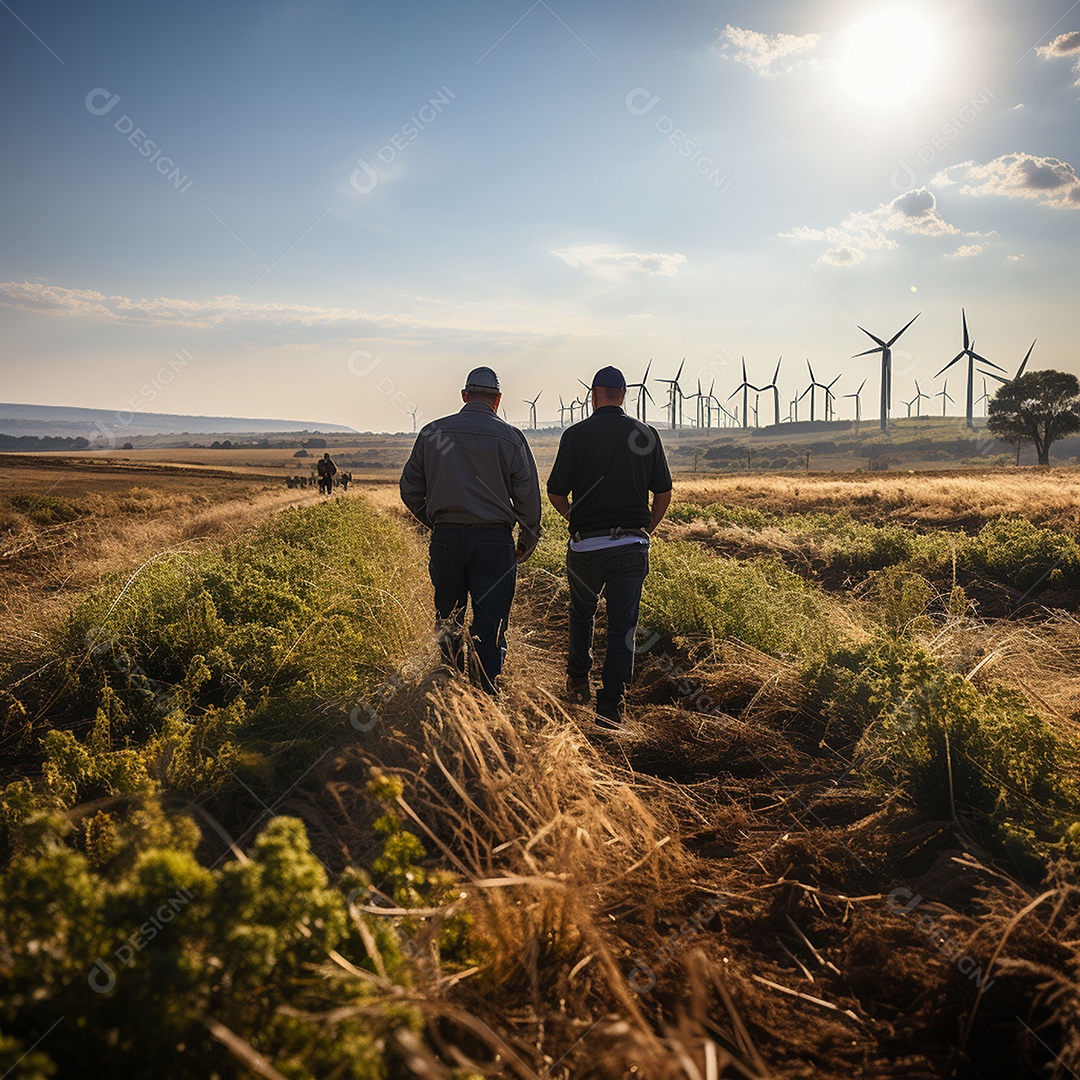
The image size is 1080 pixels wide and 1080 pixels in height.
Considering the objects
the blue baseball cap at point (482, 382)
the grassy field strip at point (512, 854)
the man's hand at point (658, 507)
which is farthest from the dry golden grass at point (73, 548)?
the man's hand at point (658, 507)

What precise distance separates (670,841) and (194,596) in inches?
184

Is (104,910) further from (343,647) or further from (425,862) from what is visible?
(343,647)

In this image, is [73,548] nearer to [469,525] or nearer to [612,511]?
[469,525]

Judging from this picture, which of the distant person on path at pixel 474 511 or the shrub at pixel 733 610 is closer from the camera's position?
the distant person on path at pixel 474 511

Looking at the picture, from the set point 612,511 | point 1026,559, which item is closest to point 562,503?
point 612,511

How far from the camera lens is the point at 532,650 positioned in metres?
6.90

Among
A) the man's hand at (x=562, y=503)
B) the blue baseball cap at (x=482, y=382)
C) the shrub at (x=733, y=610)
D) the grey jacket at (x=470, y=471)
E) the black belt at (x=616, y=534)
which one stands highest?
the blue baseball cap at (x=482, y=382)

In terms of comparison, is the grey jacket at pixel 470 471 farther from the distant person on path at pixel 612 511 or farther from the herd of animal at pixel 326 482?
the herd of animal at pixel 326 482

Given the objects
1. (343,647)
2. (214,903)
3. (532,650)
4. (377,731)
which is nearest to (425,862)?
(377,731)

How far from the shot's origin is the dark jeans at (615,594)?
516 cm

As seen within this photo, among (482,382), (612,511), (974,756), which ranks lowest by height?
(974,756)

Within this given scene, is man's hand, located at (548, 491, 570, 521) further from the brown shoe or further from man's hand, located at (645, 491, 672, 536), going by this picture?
the brown shoe

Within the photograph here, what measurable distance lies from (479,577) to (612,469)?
4.11 feet

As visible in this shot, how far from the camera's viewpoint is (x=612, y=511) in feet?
17.2
